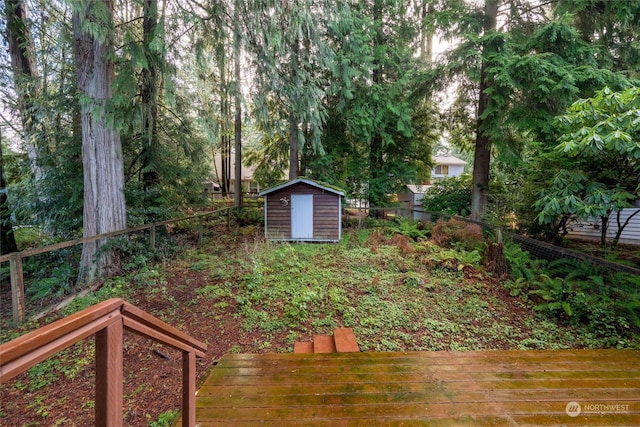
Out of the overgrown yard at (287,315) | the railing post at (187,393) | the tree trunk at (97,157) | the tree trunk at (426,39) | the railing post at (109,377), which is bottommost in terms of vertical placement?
the overgrown yard at (287,315)

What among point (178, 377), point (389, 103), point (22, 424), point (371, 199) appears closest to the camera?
point (22, 424)

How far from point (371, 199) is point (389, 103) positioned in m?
3.79

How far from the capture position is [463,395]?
2.15 meters

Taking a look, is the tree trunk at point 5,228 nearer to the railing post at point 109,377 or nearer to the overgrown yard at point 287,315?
the overgrown yard at point 287,315

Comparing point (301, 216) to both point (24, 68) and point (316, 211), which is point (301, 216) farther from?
point (24, 68)

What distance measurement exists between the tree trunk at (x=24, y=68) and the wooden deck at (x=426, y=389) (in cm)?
664

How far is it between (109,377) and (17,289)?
4159 mm

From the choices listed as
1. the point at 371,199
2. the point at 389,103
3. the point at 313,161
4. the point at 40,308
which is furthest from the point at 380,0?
the point at 40,308

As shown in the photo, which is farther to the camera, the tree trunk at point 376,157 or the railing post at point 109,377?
the tree trunk at point 376,157

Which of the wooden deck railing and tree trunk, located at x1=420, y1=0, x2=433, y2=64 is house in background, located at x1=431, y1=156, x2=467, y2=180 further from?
the wooden deck railing

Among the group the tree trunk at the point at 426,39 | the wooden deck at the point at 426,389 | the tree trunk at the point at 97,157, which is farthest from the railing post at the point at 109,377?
the tree trunk at the point at 426,39

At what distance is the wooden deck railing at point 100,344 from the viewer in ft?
2.29

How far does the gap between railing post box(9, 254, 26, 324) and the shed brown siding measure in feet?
18.5

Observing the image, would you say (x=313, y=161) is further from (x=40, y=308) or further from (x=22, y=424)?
(x=22, y=424)
